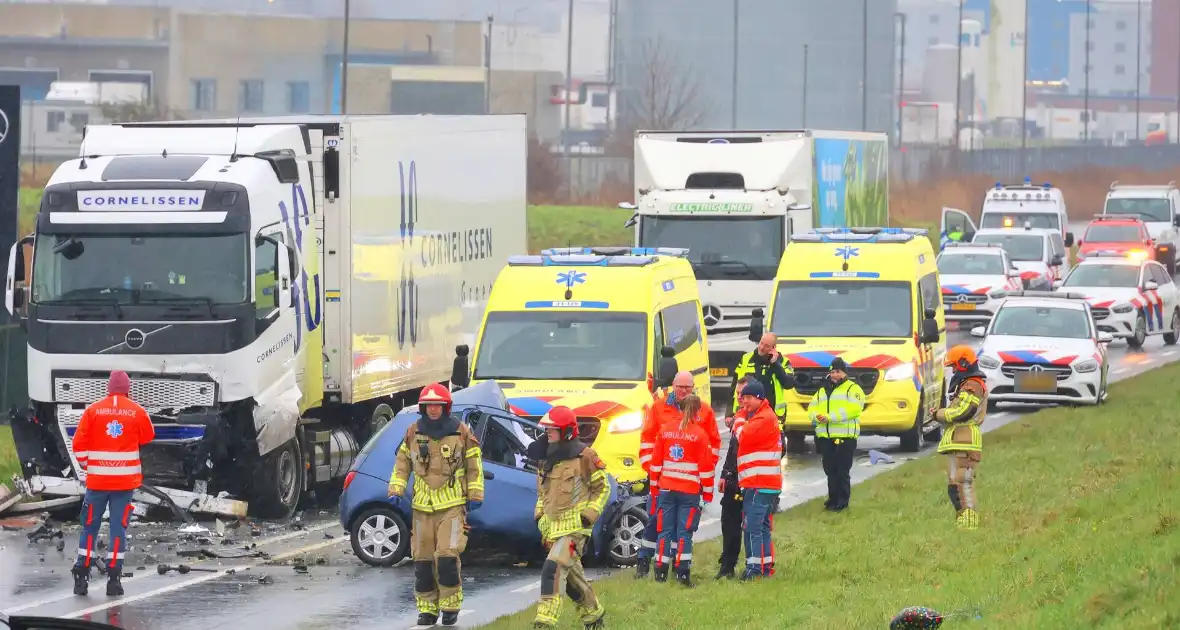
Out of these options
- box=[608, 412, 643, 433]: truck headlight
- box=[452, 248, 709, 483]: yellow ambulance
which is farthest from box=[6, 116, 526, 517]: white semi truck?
box=[608, 412, 643, 433]: truck headlight

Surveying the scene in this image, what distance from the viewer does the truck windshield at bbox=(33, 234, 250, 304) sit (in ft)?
55.3

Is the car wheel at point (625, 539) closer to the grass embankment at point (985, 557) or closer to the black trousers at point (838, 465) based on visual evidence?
the grass embankment at point (985, 557)

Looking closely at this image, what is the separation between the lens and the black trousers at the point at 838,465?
1731cm

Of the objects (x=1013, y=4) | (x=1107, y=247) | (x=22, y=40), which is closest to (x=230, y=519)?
(x=1107, y=247)

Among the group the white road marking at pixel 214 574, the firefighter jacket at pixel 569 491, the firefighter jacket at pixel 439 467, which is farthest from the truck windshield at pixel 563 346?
the firefighter jacket at pixel 569 491

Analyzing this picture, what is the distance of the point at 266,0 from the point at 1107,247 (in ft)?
172

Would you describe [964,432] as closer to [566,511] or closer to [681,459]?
[681,459]

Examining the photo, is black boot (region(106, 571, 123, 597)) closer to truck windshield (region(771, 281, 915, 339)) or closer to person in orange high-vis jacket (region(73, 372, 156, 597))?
person in orange high-vis jacket (region(73, 372, 156, 597))

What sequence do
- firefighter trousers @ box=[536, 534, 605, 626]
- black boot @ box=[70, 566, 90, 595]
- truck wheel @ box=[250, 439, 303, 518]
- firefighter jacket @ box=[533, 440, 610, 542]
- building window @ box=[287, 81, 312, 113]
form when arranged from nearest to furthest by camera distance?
firefighter trousers @ box=[536, 534, 605, 626]
firefighter jacket @ box=[533, 440, 610, 542]
black boot @ box=[70, 566, 90, 595]
truck wheel @ box=[250, 439, 303, 518]
building window @ box=[287, 81, 312, 113]

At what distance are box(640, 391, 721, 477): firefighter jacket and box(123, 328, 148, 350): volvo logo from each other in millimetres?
5037

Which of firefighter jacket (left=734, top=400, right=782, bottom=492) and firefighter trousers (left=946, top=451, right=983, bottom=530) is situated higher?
firefighter jacket (left=734, top=400, right=782, bottom=492)

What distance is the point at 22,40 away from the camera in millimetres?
95375

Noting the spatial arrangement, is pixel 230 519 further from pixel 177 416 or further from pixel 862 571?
pixel 862 571

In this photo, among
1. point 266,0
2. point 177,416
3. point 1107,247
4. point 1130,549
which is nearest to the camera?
point 1130,549
